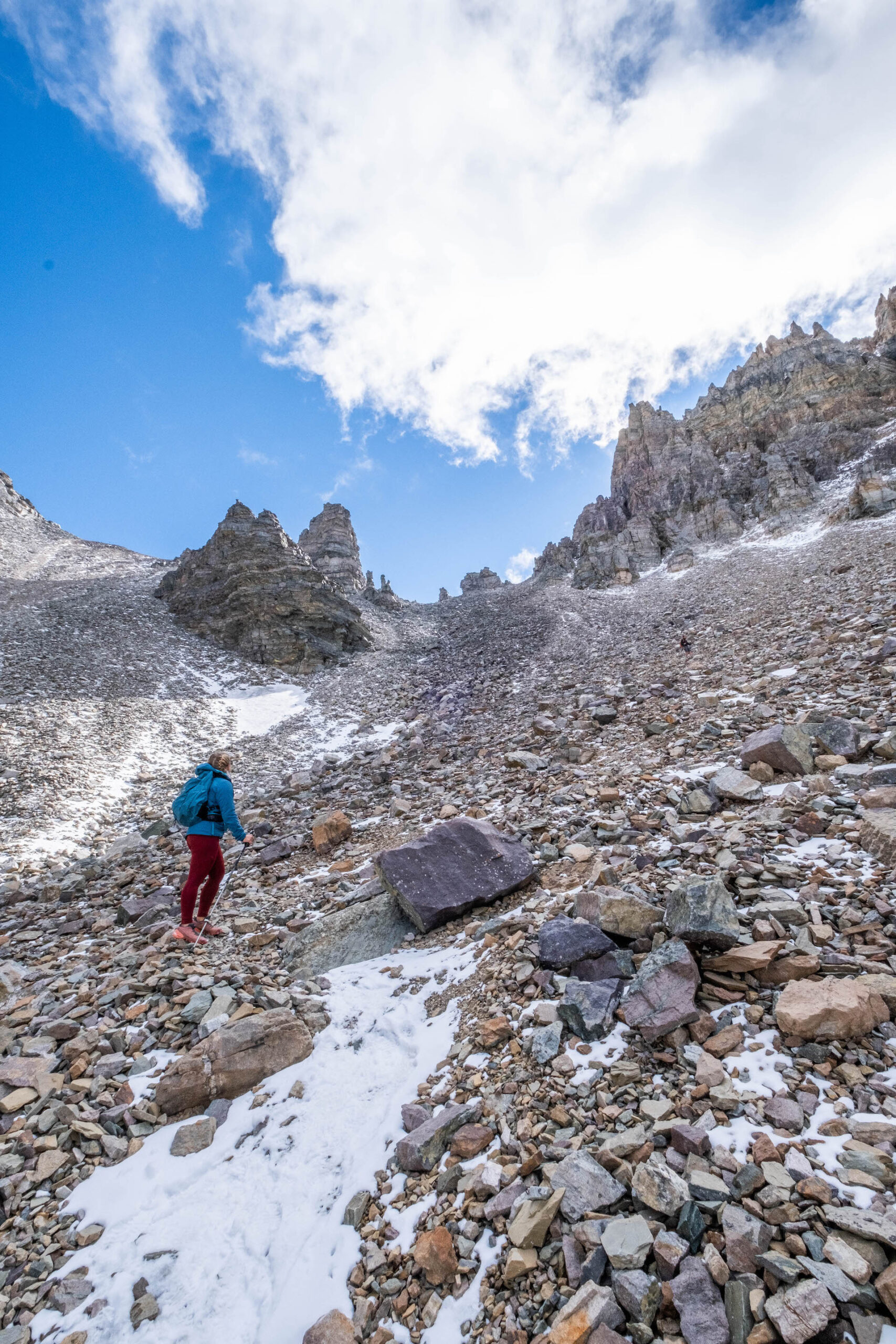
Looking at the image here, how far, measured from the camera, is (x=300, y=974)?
6.32 metres

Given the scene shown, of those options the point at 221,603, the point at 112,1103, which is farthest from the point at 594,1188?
the point at 221,603

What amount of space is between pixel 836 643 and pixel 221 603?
3359 centimetres

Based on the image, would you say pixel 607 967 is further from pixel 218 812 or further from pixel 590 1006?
pixel 218 812

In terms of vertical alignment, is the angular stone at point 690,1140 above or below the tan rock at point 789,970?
below

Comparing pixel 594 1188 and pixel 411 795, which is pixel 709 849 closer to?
pixel 594 1188

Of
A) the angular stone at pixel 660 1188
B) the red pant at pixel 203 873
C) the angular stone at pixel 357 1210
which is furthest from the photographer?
the red pant at pixel 203 873

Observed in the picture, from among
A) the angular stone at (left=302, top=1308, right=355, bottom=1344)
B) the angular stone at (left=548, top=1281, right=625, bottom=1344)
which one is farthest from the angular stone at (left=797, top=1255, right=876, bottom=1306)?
the angular stone at (left=302, top=1308, right=355, bottom=1344)

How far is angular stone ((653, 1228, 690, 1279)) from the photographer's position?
251cm

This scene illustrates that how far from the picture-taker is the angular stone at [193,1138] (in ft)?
13.9

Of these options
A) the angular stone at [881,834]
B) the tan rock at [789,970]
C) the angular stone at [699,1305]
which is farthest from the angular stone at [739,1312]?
the angular stone at [881,834]

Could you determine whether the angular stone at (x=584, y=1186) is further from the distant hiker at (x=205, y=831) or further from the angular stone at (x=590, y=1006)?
the distant hiker at (x=205, y=831)

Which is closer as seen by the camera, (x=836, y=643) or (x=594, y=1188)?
(x=594, y=1188)

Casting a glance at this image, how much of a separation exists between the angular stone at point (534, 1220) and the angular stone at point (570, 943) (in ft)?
6.43

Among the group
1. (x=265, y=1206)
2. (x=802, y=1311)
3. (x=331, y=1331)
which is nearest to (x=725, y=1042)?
(x=802, y=1311)
